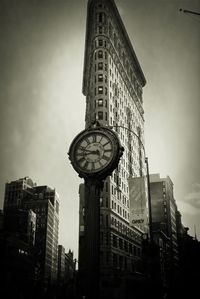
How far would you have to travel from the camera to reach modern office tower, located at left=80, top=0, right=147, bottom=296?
60.0 meters

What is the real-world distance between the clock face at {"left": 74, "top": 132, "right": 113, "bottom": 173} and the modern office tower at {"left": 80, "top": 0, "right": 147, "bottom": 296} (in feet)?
145

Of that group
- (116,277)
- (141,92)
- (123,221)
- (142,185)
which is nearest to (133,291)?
(116,277)

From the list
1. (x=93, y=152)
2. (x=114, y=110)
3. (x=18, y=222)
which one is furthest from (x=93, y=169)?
(x=18, y=222)

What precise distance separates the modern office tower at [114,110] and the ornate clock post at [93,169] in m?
44.3

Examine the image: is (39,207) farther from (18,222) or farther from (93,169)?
(93,169)

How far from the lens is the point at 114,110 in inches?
2766

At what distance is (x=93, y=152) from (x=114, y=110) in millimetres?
61637

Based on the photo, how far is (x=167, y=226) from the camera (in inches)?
4587

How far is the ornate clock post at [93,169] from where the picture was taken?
7.94m

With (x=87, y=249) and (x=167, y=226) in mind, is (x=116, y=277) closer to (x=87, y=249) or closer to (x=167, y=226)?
(x=87, y=249)

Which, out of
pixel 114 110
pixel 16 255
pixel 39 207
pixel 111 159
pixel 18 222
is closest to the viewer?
pixel 111 159

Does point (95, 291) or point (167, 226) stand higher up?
point (167, 226)

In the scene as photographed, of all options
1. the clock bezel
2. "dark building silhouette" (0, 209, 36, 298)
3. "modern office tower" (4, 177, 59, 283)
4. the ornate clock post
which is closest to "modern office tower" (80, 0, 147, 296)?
"dark building silhouette" (0, 209, 36, 298)

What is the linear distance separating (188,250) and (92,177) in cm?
2565
